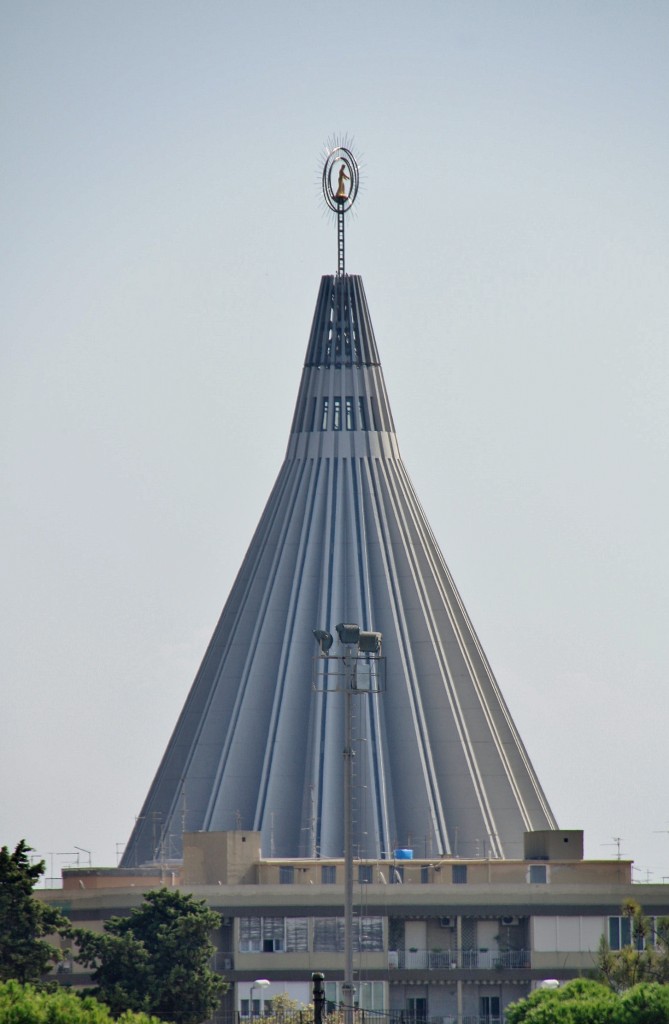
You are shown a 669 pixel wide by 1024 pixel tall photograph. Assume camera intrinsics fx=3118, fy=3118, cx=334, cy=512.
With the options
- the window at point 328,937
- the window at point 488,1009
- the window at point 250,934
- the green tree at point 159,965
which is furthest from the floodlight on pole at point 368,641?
the window at point 488,1009

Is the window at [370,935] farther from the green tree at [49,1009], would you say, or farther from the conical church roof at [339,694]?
the green tree at [49,1009]

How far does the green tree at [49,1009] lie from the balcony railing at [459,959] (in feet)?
62.1

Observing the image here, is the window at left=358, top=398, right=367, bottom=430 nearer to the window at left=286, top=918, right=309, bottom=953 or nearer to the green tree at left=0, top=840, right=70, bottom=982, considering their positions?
the window at left=286, top=918, right=309, bottom=953

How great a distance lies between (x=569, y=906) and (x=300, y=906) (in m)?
8.42

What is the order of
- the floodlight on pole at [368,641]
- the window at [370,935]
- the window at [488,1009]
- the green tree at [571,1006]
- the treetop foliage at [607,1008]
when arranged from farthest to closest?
1. the window at [488,1009]
2. the window at [370,935]
3. the green tree at [571,1006]
4. the treetop foliage at [607,1008]
5. the floodlight on pole at [368,641]

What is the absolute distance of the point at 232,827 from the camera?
117438 millimetres

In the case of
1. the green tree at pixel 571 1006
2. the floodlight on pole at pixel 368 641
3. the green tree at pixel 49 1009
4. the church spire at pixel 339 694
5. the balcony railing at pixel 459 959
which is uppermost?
the church spire at pixel 339 694

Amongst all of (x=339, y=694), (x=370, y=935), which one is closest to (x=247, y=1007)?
(x=370, y=935)

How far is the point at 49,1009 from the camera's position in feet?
247

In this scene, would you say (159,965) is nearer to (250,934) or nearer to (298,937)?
(250,934)

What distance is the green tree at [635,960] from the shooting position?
3472 inches

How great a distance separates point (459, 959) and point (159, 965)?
13.2m

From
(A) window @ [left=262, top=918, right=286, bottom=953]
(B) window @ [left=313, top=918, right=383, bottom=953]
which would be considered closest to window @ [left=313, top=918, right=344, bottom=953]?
(B) window @ [left=313, top=918, right=383, bottom=953]

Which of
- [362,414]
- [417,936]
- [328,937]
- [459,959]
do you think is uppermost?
[362,414]
